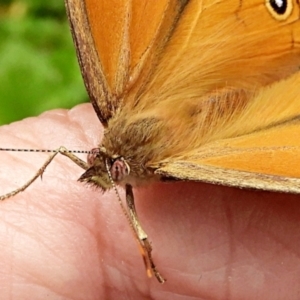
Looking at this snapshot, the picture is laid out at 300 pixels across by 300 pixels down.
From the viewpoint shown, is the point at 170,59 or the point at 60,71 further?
the point at 60,71

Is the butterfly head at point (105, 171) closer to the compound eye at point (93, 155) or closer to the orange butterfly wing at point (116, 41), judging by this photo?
the compound eye at point (93, 155)

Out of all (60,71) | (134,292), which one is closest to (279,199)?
(134,292)

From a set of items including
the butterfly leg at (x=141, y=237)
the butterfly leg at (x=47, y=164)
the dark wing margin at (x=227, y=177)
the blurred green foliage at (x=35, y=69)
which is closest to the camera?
the dark wing margin at (x=227, y=177)

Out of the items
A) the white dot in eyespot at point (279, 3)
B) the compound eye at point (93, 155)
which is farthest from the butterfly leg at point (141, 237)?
the white dot in eyespot at point (279, 3)

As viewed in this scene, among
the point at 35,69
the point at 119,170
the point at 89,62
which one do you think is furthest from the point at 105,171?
the point at 35,69

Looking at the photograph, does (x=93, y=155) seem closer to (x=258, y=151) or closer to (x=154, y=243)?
(x=154, y=243)

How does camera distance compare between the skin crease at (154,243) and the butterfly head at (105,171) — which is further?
the skin crease at (154,243)

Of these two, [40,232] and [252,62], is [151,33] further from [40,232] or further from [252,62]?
[40,232]
